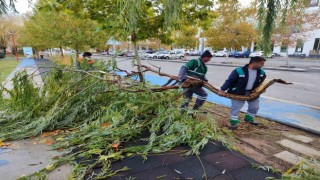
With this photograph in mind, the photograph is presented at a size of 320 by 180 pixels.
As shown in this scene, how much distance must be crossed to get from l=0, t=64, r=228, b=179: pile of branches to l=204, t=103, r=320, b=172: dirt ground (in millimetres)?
469

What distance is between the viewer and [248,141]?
392cm

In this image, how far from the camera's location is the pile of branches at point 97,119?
10.3 ft

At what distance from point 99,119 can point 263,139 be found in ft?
10.2

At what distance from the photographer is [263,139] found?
4.04m

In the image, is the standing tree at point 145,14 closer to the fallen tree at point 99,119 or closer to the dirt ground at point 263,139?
the fallen tree at point 99,119

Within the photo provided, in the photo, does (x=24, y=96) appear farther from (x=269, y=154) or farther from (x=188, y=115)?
(x=269, y=154)

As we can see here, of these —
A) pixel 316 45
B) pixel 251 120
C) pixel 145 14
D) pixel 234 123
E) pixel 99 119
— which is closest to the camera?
pixel 99 119

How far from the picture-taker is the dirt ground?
3.29 m

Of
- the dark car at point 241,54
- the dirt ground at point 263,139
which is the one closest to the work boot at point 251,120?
the dirt ground at point 263,139

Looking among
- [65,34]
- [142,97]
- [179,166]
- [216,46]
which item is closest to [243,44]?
[216,46]

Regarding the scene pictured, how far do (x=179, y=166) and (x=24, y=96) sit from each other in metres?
3.79

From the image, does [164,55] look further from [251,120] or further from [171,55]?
[251,120]

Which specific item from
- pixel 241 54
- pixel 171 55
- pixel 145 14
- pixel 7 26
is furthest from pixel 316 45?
pixel 7 26

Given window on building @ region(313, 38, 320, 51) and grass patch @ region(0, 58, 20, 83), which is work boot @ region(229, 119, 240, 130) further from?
window on building @ region(313, 38, 320, 51)
